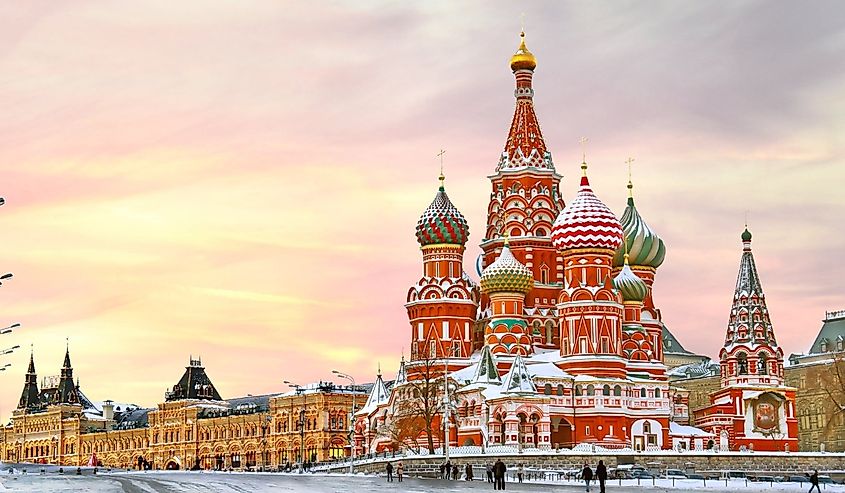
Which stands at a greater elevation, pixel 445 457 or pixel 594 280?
pixel 594 280

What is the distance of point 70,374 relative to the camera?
7042 inches

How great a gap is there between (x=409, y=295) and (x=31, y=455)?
323ft

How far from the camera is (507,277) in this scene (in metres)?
88.4

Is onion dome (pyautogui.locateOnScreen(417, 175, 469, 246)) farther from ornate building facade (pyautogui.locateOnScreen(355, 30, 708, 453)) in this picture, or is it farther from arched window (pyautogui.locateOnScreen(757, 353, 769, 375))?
arched window (pyautogui.locateOnScreen(757, 353, 769, 375))

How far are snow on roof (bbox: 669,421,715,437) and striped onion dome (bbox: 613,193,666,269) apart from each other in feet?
39.8

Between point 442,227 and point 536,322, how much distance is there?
872cm

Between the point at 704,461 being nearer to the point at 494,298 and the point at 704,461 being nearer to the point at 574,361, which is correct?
the point at 574,361

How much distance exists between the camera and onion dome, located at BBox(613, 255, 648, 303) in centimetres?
9062

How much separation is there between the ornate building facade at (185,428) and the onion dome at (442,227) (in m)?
21.1

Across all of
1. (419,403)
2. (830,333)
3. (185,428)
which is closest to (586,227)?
(419,403)

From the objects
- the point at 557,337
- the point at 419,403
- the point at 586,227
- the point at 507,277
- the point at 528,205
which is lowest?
the point at 419,403

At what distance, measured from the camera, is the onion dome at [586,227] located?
8538 cm

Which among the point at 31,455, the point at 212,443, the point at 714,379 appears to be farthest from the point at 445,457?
the point at 31,455

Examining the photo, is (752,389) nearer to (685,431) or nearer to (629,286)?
(685,431)
